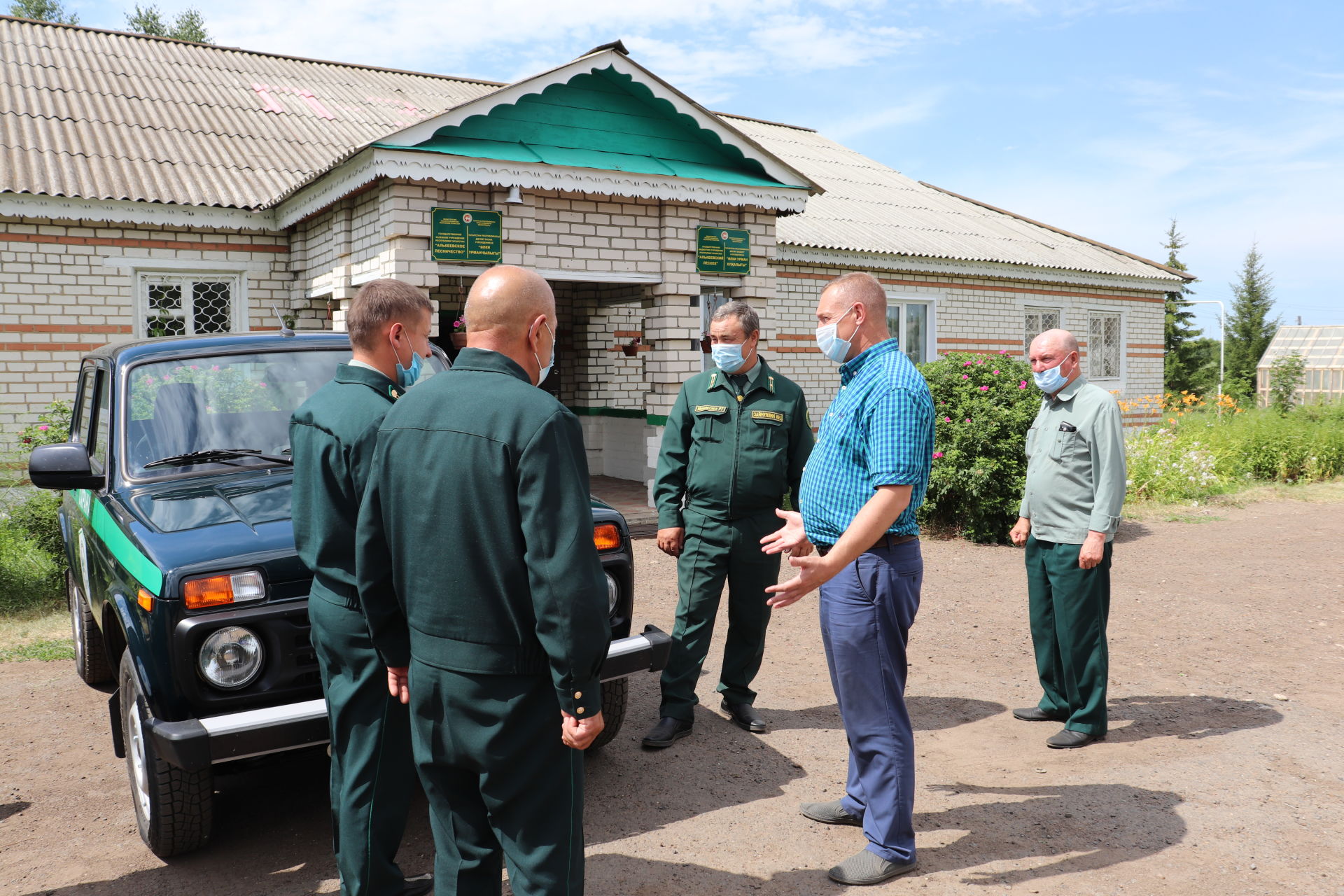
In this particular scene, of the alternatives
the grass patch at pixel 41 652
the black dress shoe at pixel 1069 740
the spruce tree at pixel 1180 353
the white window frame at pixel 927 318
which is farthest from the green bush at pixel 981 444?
the spruce tree at pixel 1180 353

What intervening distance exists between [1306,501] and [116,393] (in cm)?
1475

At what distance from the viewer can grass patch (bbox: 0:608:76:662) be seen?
244 inches

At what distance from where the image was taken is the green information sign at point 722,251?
1048cm

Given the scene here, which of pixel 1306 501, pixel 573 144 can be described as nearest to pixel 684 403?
pixel 573 144

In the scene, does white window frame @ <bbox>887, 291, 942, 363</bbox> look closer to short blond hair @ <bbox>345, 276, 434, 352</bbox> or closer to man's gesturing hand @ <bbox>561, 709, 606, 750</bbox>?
short blond hair @ <bbox>345, 276, 434, 352</bbox>

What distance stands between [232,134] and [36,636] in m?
7.71

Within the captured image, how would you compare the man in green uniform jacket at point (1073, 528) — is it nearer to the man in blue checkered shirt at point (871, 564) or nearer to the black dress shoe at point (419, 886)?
the man in blue checkered shirt at point (871, 564)

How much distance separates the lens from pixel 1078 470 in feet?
15.2

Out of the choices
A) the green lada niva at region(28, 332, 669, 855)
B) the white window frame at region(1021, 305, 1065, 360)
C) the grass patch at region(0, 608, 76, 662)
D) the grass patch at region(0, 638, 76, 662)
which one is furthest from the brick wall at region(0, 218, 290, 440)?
the white window frame at region(1021, 305, 1065, 360)

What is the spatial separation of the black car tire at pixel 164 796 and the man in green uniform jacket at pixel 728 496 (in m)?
1.95

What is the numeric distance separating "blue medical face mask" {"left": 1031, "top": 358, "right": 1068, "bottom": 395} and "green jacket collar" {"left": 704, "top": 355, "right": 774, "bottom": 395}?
4.40 feet

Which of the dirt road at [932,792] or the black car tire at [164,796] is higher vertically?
the black car tire at [164,796]

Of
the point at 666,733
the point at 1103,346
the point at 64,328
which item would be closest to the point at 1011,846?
the point at 666,733

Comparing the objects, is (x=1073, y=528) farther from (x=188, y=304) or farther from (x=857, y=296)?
(x=188, y=304)
